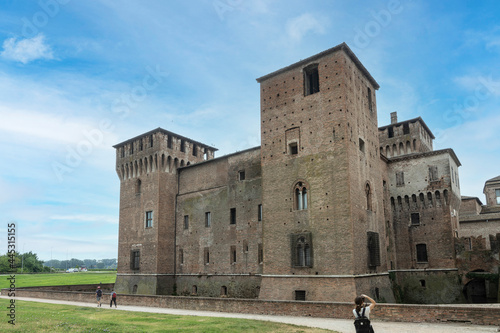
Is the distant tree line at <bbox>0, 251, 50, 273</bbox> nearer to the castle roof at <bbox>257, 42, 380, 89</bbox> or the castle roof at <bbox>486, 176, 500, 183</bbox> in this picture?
the castle roof at <bbox>257, 42, 380, 89</bbox>

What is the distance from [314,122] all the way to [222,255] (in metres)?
12.5

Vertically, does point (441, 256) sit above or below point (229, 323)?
above

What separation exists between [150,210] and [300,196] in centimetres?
1489

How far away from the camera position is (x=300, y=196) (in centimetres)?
2384

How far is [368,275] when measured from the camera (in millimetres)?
22516

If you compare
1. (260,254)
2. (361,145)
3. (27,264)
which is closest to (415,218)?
(361,145)

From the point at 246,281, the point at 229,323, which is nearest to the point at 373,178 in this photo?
the point at 246,281

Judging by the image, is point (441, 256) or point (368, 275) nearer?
point (368, 275)

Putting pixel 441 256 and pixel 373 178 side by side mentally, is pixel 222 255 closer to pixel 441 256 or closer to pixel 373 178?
pixel 373 178

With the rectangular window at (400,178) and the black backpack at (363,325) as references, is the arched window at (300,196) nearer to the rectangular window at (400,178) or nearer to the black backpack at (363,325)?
the rectangular window at (400,178)

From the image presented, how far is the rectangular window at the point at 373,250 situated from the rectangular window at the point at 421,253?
6405 mm

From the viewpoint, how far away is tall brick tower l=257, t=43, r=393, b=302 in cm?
2180

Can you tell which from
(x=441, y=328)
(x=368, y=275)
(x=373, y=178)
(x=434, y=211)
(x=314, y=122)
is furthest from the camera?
(x=434, y=211)

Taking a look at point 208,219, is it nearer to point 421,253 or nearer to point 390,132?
point 421,253
